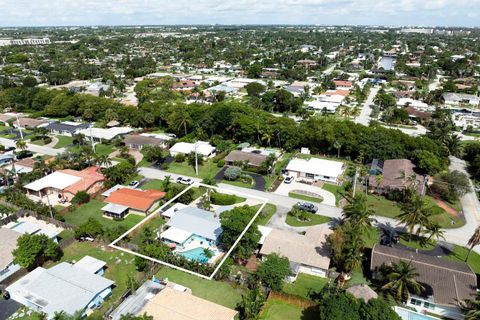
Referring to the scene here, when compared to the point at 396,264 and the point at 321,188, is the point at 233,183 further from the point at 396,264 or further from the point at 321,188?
the point at 396,264

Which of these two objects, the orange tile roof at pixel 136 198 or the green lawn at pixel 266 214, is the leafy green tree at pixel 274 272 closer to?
the green lawn at pixel 266 214

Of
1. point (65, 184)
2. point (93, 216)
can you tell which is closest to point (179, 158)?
point (65, 184)

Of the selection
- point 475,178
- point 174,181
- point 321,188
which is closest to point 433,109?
point 475,178

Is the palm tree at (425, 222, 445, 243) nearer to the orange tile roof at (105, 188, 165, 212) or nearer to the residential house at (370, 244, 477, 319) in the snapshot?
the residential house at (370, 244, 477, 319)

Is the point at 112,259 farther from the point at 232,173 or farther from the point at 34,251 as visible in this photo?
the point at 232,173

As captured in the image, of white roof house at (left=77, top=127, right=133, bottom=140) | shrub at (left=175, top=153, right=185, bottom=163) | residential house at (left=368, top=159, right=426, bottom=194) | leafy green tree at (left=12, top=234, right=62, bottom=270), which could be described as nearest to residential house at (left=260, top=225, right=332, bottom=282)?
residential house at (left=368, top=159, right=426, bottom=194)

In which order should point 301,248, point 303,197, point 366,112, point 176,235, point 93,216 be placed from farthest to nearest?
point 366,112
point 303,197
point 93,216
point 176,235
point 301,248
